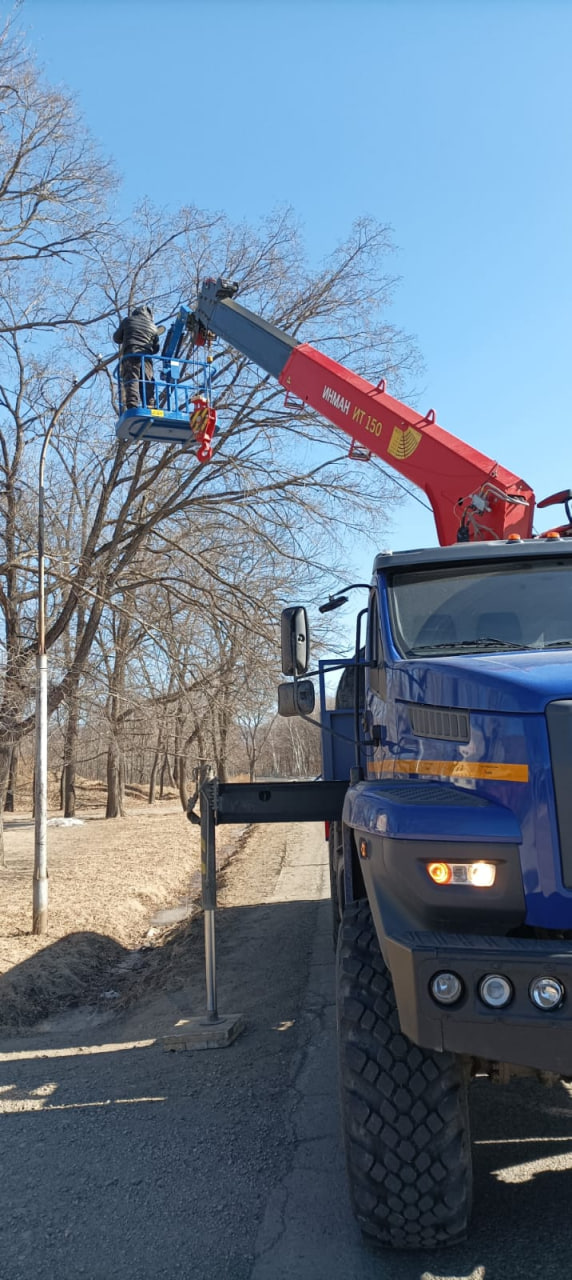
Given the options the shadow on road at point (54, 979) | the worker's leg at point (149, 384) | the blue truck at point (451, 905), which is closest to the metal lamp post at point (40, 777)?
the shadow on road at point (54, 979)

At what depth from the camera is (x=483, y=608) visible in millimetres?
4582

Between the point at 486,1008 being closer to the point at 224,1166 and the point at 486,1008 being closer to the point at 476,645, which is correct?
the point at 476,645

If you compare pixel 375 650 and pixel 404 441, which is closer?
pixel 375 650

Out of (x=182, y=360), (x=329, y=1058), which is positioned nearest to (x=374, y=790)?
(x=329, y=1058)

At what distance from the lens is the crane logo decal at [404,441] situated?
25.2ft

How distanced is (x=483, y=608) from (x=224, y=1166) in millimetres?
2977

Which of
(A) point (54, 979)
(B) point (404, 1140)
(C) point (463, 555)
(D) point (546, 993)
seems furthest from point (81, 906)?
(D) point (546, 993)

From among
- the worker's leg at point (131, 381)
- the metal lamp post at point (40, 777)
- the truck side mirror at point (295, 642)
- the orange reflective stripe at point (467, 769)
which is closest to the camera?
the orange reflective stripe at point (467, 769)

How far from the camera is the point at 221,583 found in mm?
15383

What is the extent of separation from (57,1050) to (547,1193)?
4132 millimetres

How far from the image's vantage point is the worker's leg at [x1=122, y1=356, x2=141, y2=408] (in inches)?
426

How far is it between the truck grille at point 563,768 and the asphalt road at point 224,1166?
1.49 meters

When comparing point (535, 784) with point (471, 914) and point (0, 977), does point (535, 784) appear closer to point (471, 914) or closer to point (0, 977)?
point (471, 914)

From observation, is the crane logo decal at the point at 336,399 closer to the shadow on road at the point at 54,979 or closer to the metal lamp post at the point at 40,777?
the metal lamp post at the point at 40,777
